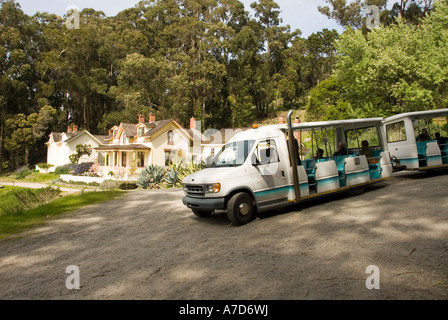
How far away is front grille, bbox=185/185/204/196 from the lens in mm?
7196

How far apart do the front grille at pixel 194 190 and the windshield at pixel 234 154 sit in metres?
0.93

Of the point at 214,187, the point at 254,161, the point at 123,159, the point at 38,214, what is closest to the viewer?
the point at 214,187

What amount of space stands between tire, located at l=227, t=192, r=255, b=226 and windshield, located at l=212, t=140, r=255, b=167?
0.88m

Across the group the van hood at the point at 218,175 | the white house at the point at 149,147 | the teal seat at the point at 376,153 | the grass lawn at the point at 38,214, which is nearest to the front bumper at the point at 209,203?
the van hood at the point at 218,175

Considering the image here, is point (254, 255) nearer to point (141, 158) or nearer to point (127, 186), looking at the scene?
point (127, 186)

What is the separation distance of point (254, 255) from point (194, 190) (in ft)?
9.04

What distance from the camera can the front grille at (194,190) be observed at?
283 inches

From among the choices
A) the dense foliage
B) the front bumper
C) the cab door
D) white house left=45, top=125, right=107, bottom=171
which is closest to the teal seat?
the cab door

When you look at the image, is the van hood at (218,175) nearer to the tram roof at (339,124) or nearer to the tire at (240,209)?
the tire at (240,209)

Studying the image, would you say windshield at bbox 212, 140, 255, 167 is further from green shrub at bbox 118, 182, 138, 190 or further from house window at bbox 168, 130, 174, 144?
house window at bbox 168, 130, 174, 144

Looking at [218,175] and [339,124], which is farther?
[339,124]

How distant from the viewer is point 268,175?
7.51 m

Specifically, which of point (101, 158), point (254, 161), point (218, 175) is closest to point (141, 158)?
point (101, 158)
